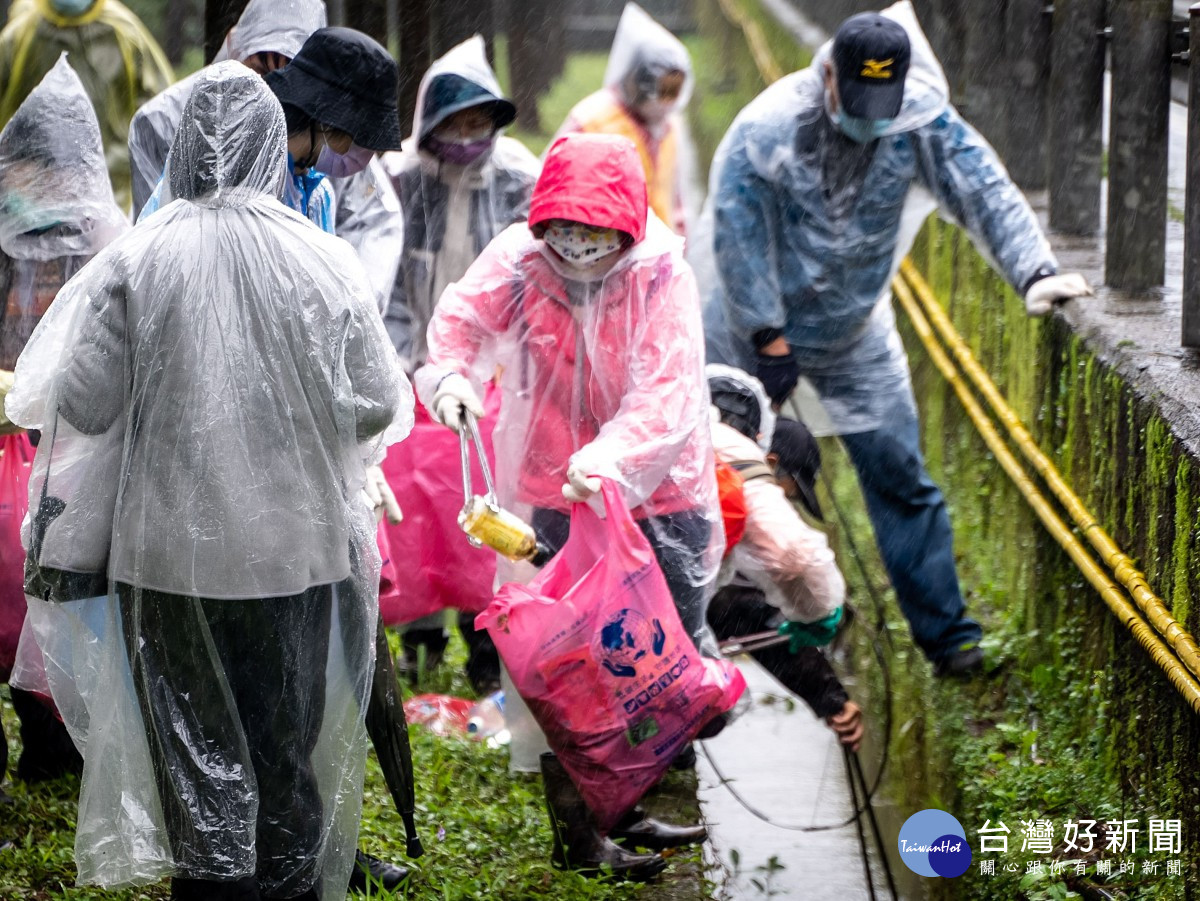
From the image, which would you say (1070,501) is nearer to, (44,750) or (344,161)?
(344,161)

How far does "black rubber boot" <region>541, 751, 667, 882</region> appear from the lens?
3988 mm

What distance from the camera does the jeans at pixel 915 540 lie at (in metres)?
5.17

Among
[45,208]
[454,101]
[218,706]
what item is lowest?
[218,706]

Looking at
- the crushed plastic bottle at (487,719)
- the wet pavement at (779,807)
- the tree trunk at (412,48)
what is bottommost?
the wet pavement at (779,807)

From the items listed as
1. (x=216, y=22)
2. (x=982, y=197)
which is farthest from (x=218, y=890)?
(x=216, y=22)

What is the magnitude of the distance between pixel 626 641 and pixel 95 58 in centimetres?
344

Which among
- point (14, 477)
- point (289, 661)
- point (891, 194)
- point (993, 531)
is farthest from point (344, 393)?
point (993, 531)

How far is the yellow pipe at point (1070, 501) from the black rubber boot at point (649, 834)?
1199mm

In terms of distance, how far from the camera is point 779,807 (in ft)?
15.7

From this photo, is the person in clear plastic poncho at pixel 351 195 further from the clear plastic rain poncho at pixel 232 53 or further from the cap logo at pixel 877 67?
the cap logo at pixel 877 67

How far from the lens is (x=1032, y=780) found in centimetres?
432

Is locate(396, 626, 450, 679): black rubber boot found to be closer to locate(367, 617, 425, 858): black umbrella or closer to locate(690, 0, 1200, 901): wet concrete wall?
locate(690, 0, 1200, 901): wet concrete wall

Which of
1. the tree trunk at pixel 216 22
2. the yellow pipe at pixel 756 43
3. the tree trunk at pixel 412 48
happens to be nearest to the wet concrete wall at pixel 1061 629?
the tree trunk at pixel 412 48

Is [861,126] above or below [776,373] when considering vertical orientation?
above
